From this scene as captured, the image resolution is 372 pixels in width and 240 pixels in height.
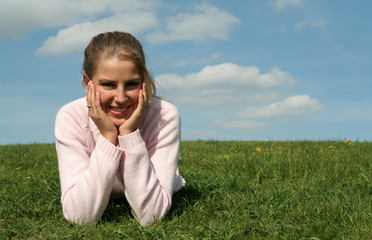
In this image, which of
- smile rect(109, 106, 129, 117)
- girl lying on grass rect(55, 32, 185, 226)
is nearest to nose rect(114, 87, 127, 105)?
girl lying on grass rect(55, 32, 185, 226)

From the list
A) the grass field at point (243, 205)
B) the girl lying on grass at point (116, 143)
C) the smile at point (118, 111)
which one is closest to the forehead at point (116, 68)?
the girl lying on grass at point (116, 143)

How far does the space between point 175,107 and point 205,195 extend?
116 centimetres

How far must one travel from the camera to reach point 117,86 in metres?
3.40

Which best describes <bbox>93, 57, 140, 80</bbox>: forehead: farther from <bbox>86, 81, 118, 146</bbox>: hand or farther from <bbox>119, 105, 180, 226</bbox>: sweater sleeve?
<bbox>119, 105, 180, 226</bbox>: sweater sleeve

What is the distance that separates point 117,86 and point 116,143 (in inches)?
22.6

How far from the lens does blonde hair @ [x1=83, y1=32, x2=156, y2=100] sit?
11.2 ft

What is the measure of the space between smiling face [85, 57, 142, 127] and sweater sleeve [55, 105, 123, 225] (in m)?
0.29

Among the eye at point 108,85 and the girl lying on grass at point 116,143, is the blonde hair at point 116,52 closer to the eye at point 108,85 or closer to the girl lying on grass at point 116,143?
the girl lying on grass at point 116,143

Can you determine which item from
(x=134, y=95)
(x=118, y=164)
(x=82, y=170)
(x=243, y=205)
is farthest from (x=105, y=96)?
(x=243, y=205)

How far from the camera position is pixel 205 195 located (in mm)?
4348

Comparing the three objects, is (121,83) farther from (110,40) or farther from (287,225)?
(287,225)

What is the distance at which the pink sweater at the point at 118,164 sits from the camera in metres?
3.39

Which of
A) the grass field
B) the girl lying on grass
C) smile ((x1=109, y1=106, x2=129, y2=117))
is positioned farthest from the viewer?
smile ((x1=109, y1=106, x2=129, y2=117))

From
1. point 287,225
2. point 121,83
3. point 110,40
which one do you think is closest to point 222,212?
point 287,225
